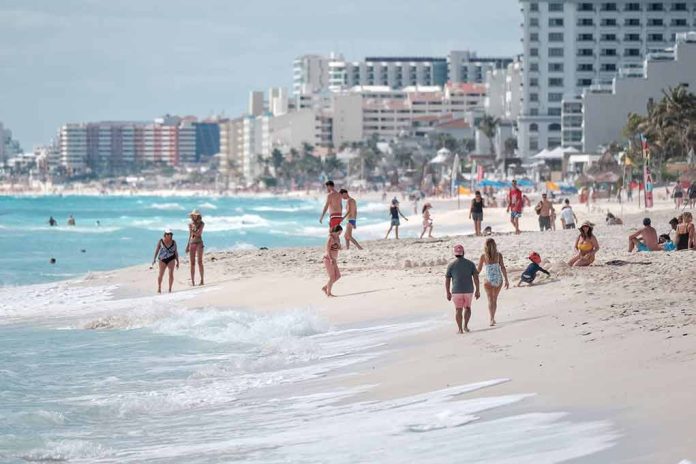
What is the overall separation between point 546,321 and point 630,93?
323 ft

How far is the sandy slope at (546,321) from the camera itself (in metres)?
11.3

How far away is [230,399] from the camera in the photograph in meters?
14.6

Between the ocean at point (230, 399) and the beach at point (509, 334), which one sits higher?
the beach at point (509, 334)

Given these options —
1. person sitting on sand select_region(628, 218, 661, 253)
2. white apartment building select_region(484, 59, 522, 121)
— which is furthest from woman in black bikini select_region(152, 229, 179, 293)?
white apartment building select_region(484, 59, 522, 121)

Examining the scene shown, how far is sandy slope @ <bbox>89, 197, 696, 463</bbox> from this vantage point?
37.1 ft

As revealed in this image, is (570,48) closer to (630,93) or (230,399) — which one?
(630,93)

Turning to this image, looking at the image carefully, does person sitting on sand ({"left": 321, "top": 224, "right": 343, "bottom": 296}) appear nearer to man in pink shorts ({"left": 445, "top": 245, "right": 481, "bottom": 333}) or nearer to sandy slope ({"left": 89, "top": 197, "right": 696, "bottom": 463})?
sandy slope ({"left": 89, "top": 197, "right": 696, "bottom": 463})

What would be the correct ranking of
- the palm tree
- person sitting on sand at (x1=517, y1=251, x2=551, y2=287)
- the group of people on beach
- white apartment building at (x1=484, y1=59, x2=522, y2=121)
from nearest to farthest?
person sitting on sand at (x1=517, y1=251, x2=551, y2=287) → the group of people on beach → the palm tree → white apartment building at (x1=484, y1=59, x2=522, y2=121)

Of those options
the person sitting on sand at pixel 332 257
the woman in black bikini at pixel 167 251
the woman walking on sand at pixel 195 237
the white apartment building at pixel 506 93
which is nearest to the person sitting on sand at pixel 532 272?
the person sitting on sand at pixel 332 257

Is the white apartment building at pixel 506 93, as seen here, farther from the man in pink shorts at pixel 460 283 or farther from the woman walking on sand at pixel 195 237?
the man in pink shorts at pixel 460 283

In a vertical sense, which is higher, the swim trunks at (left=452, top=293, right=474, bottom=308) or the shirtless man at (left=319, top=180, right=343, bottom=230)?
the shirtless man at (left=319, top=180, right=343, bottom=230)

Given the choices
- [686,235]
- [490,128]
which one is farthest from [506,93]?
[686,235]

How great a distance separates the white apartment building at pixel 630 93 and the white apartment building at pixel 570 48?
18.5 m

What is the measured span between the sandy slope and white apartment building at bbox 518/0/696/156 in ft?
351
